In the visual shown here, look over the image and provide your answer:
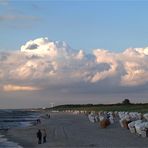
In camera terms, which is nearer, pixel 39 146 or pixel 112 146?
pixel 112 146

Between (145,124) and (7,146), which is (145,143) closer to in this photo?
(145,124)

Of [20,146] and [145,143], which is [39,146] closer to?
[20,146]

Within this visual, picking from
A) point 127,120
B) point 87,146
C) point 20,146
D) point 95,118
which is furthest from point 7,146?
point 95,118

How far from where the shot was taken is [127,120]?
244 feet

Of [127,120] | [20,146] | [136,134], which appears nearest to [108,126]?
[127,120]

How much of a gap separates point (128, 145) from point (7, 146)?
46.3 feet

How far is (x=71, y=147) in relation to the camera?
45.4 metres

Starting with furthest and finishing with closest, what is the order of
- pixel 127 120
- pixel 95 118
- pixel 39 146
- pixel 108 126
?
pixel 95 118
pixel 108 126
pixel 127 120
pixel 39 146

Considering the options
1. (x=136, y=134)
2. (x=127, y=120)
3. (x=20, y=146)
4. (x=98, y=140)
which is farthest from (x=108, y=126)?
(x=20, y=146)

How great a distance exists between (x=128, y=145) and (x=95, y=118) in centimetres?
5755

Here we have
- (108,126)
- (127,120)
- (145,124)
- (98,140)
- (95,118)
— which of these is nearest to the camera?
(98,140)

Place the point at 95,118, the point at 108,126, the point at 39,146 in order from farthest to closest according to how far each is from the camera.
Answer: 1. the point at 95,118
2. the point at 108,126
3. the point at 39,146

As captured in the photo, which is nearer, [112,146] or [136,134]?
[112,146]

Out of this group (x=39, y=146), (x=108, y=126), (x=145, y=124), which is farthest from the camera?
(x=108, y=126)
